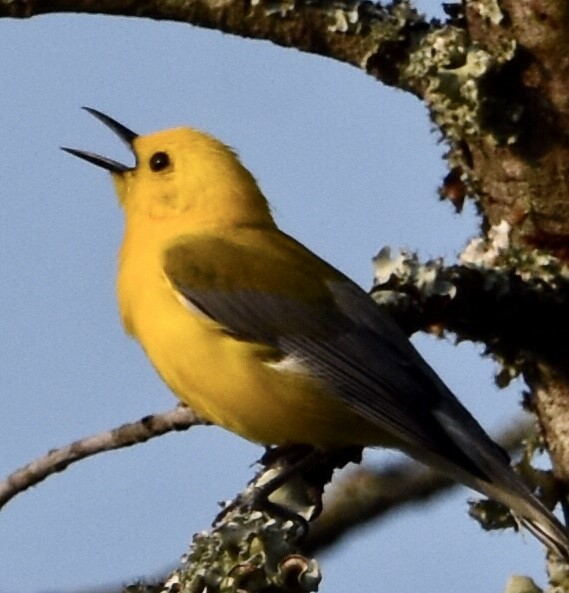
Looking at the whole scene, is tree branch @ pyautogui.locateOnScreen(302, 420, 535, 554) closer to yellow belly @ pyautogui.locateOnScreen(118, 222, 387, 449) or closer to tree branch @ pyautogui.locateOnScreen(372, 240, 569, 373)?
yellow belly @ pyautogui.locateOnScreen(118, 222, 387, 449)

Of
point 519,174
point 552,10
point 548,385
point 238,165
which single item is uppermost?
point 238,165

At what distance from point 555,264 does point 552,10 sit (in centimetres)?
61

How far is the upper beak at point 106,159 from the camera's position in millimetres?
5051

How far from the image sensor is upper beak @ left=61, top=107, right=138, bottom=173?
5051mm

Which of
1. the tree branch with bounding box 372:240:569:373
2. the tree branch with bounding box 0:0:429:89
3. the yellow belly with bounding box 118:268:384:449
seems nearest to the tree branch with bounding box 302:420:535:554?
the yellow belly with bounding box 118:268:384:449

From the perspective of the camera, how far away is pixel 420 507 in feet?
14.6

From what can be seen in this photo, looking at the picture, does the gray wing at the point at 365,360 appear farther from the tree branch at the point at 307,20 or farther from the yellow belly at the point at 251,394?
the tree branch at the point at 307,20

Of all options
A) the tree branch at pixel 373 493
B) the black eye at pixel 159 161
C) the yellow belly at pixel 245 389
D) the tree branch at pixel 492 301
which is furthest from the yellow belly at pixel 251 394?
the black eye at pixel 159 161

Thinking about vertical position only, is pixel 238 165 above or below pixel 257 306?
above

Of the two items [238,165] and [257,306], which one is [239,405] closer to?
[257,306]

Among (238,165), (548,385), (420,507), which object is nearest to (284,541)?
(548,385)

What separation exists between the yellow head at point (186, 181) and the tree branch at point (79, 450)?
5.24 feet

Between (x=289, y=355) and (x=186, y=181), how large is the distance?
3.85 feet

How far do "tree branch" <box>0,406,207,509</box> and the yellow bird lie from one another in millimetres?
548
